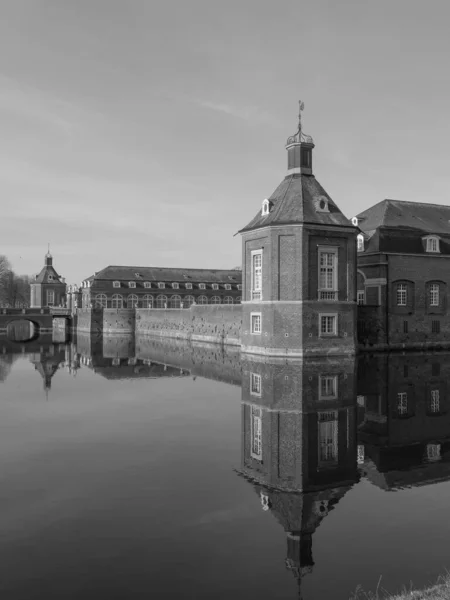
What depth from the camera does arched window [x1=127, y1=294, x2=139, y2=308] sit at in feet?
246

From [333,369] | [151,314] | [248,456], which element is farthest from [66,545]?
[151,314]

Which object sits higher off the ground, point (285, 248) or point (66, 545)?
point (285, 248)

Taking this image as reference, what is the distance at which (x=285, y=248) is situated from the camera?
3139 cm

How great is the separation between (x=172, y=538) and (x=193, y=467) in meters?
3.60

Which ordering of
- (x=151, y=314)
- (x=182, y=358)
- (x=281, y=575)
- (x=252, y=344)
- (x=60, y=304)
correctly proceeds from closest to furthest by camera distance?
1. (x=281, y=575)
2. (x=252, y=344)
3. (x=182, y=358)
4. (x=151, y=314)
5. (x=60, y=304)

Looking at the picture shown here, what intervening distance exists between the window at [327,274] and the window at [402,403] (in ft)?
39.5

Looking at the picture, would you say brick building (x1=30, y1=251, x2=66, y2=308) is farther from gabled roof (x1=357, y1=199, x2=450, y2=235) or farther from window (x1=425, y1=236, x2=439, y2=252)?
window (x1=425, y1=236, x2=439, y2=252)

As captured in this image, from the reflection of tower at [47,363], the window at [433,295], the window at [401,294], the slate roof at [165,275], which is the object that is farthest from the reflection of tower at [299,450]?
the slate roof at [165,275]

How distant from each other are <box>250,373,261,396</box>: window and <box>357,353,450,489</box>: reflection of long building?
387 cm

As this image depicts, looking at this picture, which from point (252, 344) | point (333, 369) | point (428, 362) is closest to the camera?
point (333, 369)

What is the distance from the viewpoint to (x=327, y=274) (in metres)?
32.2

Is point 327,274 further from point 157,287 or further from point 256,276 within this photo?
point 157,287

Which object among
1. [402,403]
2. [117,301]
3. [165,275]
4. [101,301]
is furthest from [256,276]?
[165,275]

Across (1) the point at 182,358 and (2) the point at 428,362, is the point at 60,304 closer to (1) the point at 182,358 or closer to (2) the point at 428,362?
(1) the point at 182,358
